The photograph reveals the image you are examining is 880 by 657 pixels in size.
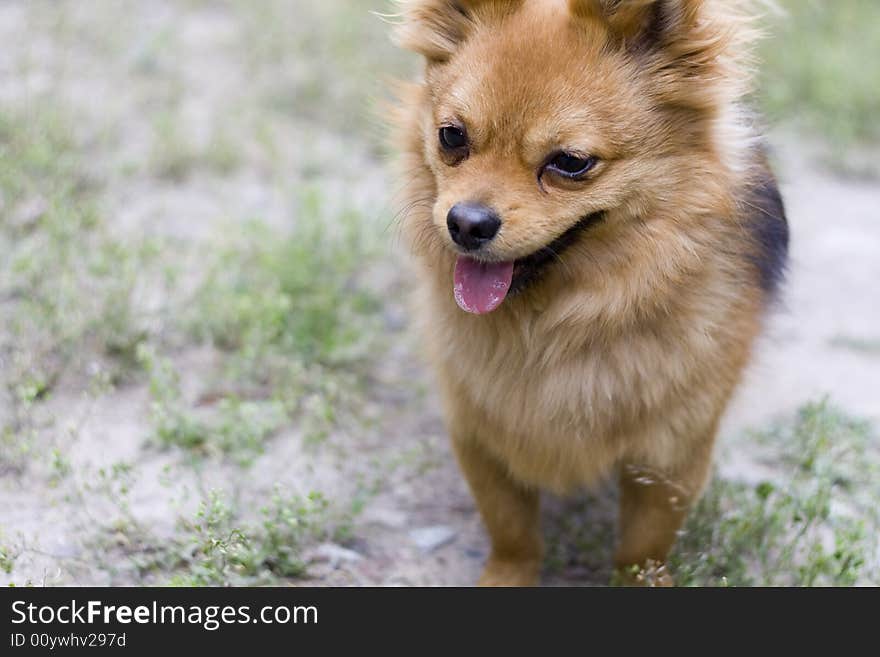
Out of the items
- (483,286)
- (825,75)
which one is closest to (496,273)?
(483,286)

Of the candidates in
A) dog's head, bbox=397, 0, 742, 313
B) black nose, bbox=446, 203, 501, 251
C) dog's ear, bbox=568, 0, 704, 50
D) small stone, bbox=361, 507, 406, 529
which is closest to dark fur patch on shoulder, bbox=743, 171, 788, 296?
dog's head, bbox=397, 0, 742, 313

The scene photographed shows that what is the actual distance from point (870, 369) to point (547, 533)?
2.00 m

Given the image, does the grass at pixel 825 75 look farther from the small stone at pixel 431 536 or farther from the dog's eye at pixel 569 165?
the dog's eye at pixel 569 165

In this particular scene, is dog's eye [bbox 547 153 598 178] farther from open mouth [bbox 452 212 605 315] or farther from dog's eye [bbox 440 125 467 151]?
dog's eye [bbox 440 125 467 151]

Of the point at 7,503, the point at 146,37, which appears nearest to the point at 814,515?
the point at 7,503

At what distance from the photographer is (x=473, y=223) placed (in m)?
2.70

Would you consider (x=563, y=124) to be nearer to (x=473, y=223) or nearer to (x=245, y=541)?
(x=473, y=223)

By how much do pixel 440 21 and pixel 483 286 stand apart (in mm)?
844

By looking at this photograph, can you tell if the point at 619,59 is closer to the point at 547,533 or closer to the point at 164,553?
the point at 547,533

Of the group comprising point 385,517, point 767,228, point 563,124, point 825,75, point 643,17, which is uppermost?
point 643,17

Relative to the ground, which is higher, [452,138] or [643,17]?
[643,17]

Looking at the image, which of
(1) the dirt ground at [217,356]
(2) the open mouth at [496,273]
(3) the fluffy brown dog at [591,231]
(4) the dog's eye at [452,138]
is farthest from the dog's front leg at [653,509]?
(4) the dog's eye at [452,138]

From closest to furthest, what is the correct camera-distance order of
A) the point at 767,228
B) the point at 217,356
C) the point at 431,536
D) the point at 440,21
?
the point at 440,21
the point at 767,228
the point at 431,536
the point at 217,356

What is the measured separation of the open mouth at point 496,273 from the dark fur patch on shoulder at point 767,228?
57 centimetres
